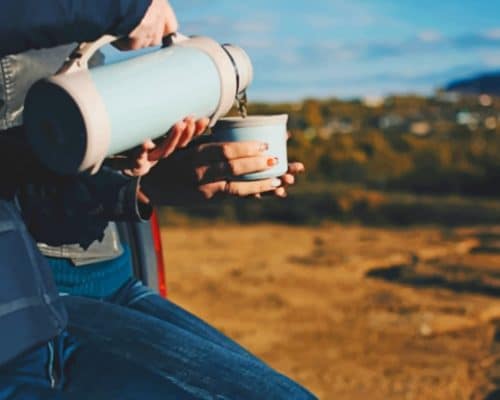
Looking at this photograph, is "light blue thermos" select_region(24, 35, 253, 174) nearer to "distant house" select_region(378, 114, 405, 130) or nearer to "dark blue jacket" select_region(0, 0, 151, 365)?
"dark blue jacket" select_region(0, 0, 151, 365)

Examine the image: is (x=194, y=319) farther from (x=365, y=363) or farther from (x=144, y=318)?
(x=365, y=363)

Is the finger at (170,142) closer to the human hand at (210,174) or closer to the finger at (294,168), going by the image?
the human hand at (210,174)

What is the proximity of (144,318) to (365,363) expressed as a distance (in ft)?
9.49

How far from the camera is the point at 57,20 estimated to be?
119 centimetres

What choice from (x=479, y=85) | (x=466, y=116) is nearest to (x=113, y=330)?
(x=479, y=85)

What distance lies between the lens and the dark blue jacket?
3.91ft

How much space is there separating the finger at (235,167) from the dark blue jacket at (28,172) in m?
0.31

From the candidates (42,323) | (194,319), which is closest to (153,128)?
(42,323)

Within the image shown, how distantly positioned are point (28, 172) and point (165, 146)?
0.67 feet

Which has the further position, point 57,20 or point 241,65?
point 241,65

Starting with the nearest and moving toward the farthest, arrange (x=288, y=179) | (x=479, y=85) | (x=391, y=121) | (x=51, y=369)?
1. (x=51, y=369)
2. (x=288, y=179)
3. (x=479, y=85)
4. (x=391, y=121)

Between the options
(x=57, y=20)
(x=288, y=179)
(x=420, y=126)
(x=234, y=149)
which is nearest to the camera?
(x=57, y=20)

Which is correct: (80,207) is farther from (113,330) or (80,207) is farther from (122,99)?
(122,99)

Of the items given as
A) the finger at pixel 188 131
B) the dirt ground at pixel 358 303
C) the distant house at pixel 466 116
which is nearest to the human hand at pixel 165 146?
the finger at pixel 188 131
